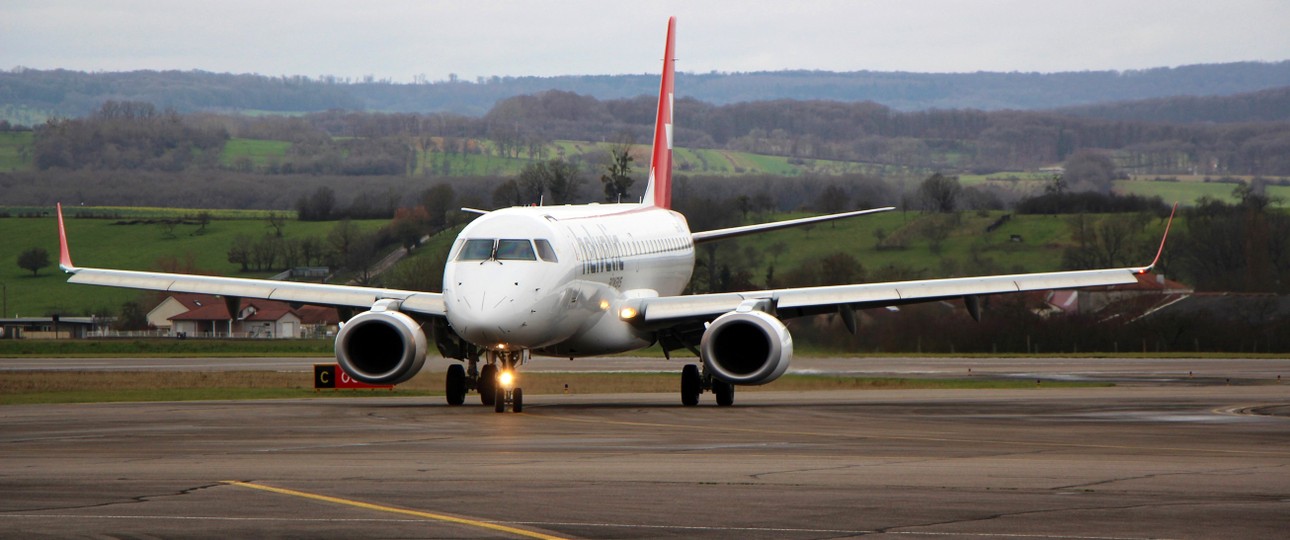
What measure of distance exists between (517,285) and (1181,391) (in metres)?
17.6

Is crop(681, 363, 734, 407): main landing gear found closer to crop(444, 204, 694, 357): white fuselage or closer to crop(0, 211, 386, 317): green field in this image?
crop(444, 204, 694, 357): white fuselage

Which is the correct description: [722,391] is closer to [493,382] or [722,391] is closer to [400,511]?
[493,382]

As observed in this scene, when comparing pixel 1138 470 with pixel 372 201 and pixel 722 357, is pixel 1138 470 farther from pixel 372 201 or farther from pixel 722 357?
pixel 372 201

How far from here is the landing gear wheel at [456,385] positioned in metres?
30.8

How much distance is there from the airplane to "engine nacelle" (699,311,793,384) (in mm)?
24

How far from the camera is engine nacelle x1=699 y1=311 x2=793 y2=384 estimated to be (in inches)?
1123

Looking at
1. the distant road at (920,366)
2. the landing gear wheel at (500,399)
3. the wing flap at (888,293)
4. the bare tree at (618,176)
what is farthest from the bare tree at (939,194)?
the landing gear wheel at (500,399)

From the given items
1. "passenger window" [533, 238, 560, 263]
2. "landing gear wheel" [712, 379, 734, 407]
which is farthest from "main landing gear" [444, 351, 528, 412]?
"landing gear wheel" [712, 379, 734, 407]

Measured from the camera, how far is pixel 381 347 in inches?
1161

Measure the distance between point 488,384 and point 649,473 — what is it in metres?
13.8

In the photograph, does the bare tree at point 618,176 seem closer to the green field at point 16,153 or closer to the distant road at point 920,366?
the distant road at point 920,366

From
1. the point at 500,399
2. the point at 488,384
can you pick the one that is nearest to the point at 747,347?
the point at 488,384

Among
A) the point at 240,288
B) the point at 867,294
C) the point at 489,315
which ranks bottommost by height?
the point at 240,288

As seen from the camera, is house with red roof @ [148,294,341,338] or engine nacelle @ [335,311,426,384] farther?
house with red roof @ [148,294,341,338]
